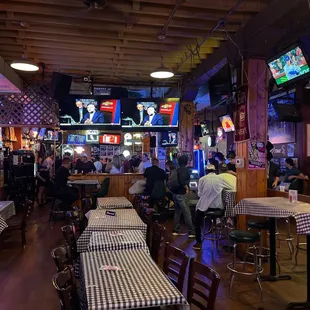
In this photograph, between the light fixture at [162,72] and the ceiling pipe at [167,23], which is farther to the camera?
the light fixture at [162,72]

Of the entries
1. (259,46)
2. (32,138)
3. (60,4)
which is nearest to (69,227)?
(60,4)

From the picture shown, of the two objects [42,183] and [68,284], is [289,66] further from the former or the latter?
[42,183]

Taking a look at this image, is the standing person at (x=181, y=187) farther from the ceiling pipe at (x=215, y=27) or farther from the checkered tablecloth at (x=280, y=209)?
the checkered tablecloth at (x=280, y=209)

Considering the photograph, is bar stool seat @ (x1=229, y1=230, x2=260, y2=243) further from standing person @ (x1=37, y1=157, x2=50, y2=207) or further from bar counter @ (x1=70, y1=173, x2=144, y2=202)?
standing person @ (x1=37, y1=157, x2=50, y2=207)

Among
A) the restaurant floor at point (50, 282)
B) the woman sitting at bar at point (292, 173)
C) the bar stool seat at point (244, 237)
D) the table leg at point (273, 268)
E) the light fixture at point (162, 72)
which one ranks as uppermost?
the light fixture at point (162, 72)

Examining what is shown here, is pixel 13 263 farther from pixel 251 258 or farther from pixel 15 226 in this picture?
pixel 251 258

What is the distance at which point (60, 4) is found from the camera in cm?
449

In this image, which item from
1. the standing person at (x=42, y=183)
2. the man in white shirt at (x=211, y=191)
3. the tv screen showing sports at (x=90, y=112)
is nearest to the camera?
the man in white shirt at (x=211, y=191)

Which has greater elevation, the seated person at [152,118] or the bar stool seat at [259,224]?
the seated person at [152,118]

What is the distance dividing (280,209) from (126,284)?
2.48m

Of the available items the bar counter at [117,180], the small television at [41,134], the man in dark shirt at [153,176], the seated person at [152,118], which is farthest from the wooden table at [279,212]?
the small television at [41,134]

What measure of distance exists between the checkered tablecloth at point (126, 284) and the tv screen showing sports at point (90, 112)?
522cm

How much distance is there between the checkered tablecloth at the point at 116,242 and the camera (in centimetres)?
333

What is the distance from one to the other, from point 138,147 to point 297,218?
16.8m
